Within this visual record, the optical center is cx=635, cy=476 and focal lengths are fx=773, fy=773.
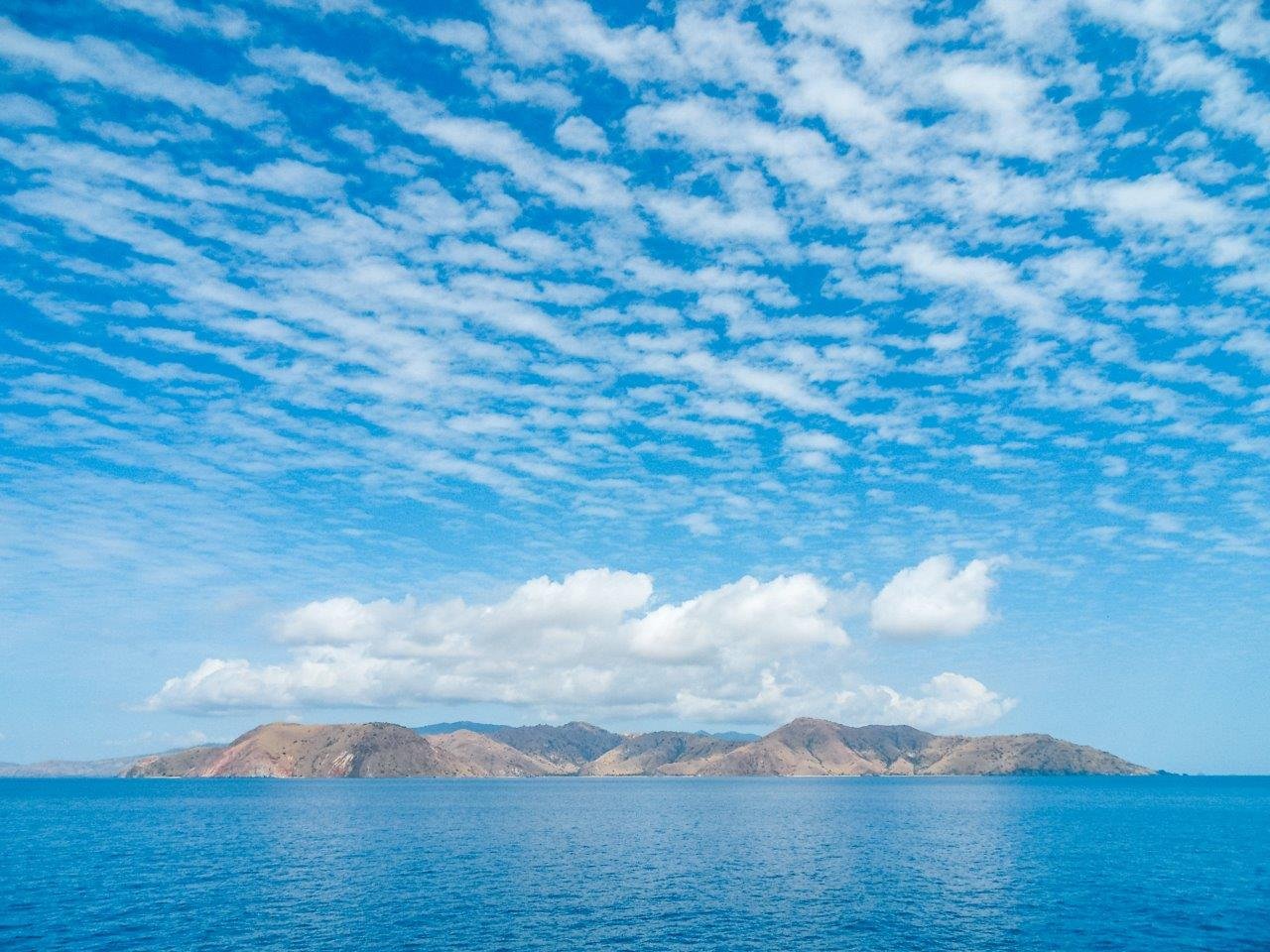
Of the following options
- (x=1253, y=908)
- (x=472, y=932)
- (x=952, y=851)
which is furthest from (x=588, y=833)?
(x=1253, y=908)

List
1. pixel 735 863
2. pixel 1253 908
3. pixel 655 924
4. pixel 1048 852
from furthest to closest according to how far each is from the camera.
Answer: pixel 1048 852 < pixel 735 863 < pixel 1253 908 < pixel 655 924

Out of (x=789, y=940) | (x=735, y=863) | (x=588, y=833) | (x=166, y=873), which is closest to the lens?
(x=789, y=940)

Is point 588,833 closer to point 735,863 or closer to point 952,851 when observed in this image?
point 735,863

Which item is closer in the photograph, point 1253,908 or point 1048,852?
point 1253,908

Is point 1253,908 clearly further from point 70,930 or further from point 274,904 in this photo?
point 70,930

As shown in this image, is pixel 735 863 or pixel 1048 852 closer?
pixel 735 863

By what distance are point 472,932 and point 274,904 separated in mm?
29678

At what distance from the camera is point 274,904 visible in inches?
3524

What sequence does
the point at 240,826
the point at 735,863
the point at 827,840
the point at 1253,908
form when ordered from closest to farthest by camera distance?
the point at 1253,908
the point at 735,863
the point at 827,840
the point at 240,826

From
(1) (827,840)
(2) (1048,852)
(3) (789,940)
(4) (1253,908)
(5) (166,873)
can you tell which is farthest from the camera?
(1) (827,840)

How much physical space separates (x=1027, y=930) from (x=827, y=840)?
278 ft

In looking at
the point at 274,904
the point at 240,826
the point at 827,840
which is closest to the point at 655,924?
the point at 274,904

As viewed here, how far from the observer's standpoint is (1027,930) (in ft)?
253

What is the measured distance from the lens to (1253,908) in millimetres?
88750
